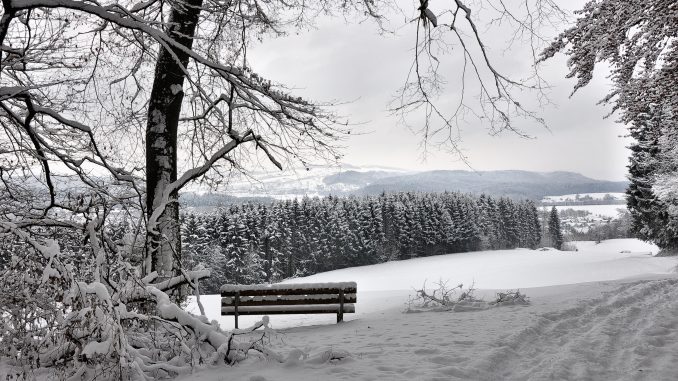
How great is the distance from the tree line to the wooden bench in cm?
3468

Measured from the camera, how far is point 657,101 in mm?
7270

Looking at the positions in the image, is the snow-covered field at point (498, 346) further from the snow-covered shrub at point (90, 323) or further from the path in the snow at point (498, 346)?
the snow-covered shrub at point (90, 323)

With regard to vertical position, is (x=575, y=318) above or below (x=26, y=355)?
below

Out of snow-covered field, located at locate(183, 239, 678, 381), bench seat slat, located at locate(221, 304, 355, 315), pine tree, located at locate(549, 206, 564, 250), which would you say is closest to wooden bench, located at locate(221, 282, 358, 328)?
bench seat slat, located at locate(221, 304, 355, 315)

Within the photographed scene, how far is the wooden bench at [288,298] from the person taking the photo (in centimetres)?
988

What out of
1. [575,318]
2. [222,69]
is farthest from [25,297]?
[575,318]

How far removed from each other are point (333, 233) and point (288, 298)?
2014 inches

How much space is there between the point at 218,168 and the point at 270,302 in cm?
421

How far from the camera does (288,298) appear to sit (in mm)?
9875

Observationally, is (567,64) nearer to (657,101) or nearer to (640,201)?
(657,101)

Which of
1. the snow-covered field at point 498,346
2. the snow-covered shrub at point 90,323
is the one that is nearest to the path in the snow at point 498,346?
the snow-covered field at point 498,346

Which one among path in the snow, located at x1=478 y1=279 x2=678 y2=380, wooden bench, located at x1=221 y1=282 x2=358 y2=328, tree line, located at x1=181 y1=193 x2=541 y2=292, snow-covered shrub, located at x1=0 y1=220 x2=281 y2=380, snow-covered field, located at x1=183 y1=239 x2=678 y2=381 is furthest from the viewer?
tree line, located at x1=181 y1=193 x2=541 y2=292

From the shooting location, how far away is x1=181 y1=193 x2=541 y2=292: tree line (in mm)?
51406

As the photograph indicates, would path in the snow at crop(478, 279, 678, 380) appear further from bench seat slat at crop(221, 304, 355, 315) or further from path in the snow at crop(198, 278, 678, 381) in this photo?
bench seat slat at crop(221, 304, 355, 315)
